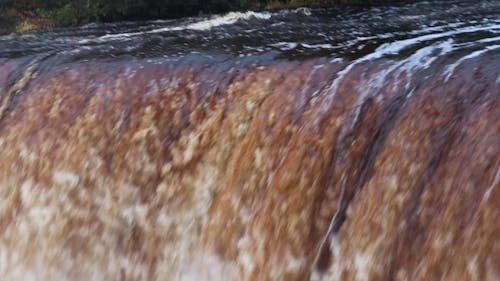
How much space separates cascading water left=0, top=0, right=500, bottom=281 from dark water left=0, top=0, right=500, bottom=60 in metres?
0.06

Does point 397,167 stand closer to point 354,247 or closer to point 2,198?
point 354,247

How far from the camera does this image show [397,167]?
11.4 feet

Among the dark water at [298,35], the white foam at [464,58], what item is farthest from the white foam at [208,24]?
the white foam at [464,58]

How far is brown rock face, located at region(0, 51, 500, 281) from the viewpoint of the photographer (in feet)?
10.8

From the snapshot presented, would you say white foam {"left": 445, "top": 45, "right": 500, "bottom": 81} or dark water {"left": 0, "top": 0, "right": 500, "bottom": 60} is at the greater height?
white foam {"left": 445, "top": 45, "right": 500, "bottom": 81}

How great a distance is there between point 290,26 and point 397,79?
343 cm

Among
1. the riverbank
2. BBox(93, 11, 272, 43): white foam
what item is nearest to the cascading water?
BBox(93, 11, 272, 43): white foam

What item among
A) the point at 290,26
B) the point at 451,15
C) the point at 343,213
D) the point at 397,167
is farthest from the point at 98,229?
the point at 451,15

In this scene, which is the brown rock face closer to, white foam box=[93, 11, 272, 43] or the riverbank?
white foam box=[93, 11, 272, 43]

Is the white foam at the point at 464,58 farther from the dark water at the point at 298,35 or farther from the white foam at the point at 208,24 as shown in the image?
the white foam at the point at 208,24

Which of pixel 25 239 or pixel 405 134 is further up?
pixel 405 134

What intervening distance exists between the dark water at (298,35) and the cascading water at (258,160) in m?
0.06

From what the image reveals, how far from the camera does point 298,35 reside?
6.51 meters

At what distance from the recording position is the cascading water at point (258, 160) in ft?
10.9
